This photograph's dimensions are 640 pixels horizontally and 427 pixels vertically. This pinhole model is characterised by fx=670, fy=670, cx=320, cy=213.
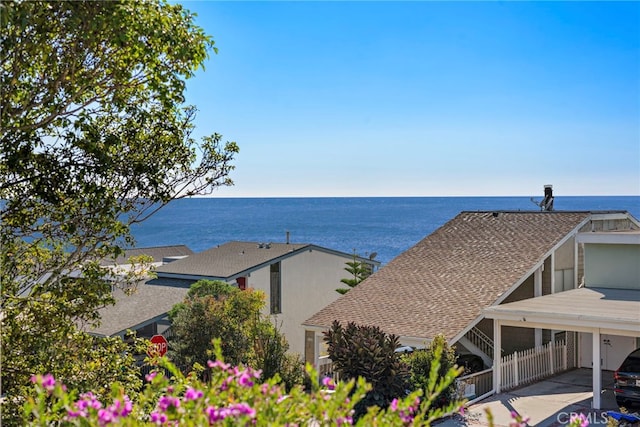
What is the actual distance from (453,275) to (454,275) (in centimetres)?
3

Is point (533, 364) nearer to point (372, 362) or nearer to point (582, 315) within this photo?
point (582, 315)

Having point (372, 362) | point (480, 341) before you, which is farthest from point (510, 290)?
point (372, 362)

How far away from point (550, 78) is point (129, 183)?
3477 centimetres

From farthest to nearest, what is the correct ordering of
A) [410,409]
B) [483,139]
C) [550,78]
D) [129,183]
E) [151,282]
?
[483,139], [550,78], [151,282], [129,183], [410,409]

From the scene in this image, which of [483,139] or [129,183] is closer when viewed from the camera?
[129,183]

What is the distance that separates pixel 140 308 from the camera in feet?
88.5

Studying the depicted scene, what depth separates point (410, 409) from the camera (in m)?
4.12

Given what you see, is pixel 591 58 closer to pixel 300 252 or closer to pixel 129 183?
pixel 300 252

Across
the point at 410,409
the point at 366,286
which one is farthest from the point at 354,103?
the point at 410,409

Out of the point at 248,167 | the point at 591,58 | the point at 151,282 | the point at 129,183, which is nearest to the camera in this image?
the point at 129,183

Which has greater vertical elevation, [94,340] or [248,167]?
[248,167]

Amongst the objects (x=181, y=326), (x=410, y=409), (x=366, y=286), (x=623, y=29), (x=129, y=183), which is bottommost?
(x=181, y=326)

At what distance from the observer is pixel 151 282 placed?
1206 inches

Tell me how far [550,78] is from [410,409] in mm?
38130
